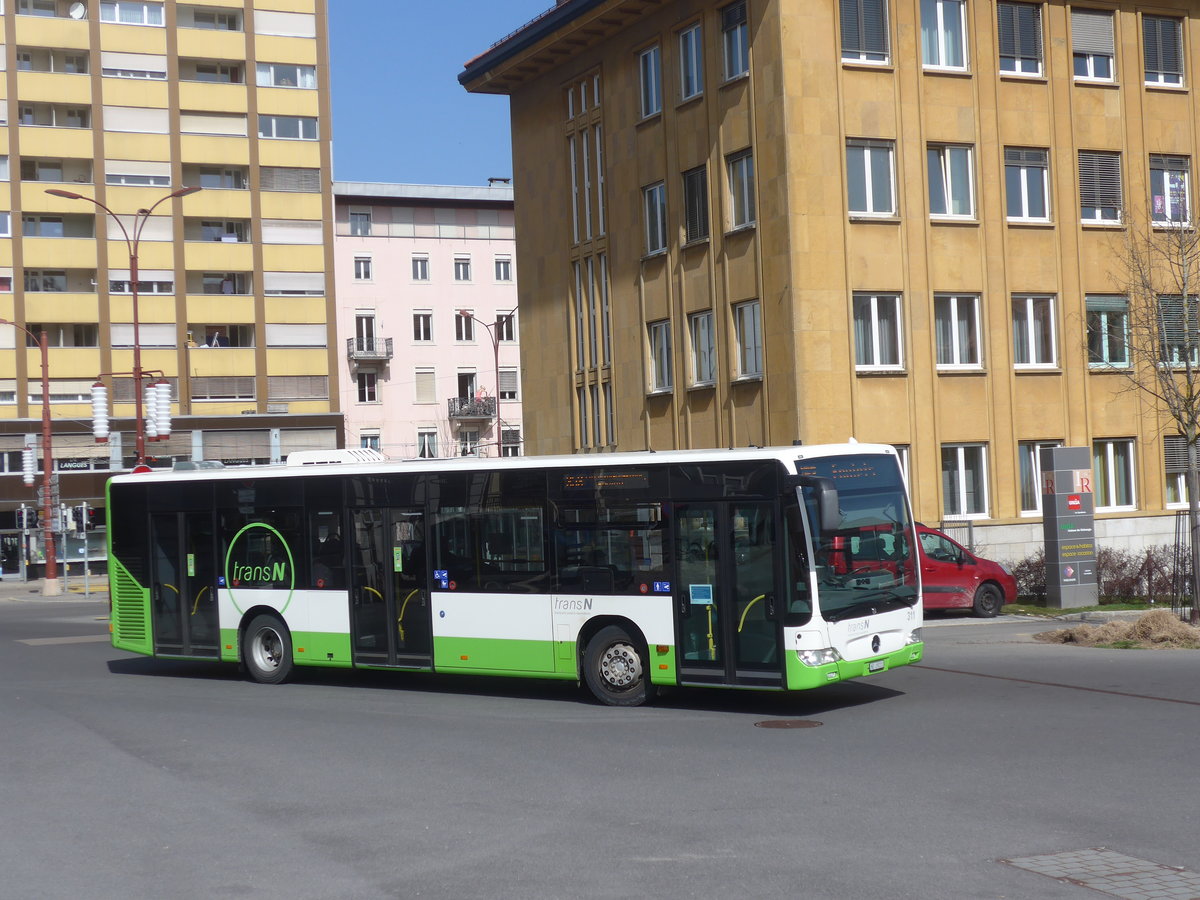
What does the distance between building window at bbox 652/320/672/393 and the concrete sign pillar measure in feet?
34.3

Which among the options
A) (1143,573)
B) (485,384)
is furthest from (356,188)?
(1143,573)

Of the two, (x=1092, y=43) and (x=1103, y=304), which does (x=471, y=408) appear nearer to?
(x=1103, y=304)

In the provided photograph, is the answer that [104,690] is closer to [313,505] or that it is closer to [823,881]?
[313,505]

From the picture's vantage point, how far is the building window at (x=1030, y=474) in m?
31.1

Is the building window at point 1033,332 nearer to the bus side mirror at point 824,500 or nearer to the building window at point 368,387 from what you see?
the bus side mirror at point 824,500

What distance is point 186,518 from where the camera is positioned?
18719 mm

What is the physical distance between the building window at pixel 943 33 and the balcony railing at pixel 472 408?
45.0 meters

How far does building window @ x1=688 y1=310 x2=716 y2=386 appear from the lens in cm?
3178

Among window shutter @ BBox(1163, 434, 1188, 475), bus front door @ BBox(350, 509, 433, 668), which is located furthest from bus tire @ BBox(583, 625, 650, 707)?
window shutter @ BBox(1163, 434, 1188, 475)

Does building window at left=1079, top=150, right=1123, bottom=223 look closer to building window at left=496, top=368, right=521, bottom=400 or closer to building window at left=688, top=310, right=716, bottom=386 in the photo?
building window at left=688, top=310, right=716, bottom=386

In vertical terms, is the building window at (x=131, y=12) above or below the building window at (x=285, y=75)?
above

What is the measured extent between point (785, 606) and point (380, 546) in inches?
214

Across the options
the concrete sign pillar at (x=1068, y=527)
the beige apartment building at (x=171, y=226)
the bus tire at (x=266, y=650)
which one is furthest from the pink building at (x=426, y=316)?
the bus tire at (x=266, y=650)

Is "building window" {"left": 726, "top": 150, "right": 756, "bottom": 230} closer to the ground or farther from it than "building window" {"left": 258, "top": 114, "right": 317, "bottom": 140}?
closer to the ground
